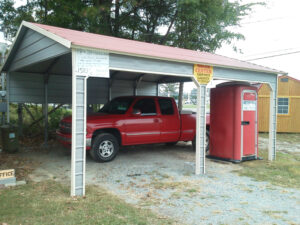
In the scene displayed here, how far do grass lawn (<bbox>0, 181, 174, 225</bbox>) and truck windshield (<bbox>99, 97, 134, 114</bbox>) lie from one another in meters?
A: 3.42

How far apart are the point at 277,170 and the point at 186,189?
3.22 metres

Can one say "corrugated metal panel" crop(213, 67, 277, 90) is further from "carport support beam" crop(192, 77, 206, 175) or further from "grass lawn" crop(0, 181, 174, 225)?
"grass lawn" crop(0, 181, 174, 225)

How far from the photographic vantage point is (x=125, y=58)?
230 inches

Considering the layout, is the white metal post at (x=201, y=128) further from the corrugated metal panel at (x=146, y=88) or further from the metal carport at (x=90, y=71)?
the corrugated metal panel at (x=146, y=88)

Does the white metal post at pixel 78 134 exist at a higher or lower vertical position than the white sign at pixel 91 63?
lower

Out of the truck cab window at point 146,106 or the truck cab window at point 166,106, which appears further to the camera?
the truck cab window at point 166,106

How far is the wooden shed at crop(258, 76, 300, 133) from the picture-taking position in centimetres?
1695

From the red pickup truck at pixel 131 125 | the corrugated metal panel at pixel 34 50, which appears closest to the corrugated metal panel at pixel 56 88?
the corrugated metal panel at pixel 34 50

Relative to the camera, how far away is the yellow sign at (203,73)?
7121 millimetres

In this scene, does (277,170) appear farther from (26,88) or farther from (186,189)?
(26,88)

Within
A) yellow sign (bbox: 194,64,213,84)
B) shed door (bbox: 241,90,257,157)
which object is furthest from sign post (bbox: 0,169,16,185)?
shed door (bbox: 241,90,257,157)

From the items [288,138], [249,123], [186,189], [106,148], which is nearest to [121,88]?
[106,148]

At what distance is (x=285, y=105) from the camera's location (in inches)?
675

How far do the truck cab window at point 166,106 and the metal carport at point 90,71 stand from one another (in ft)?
4.11
